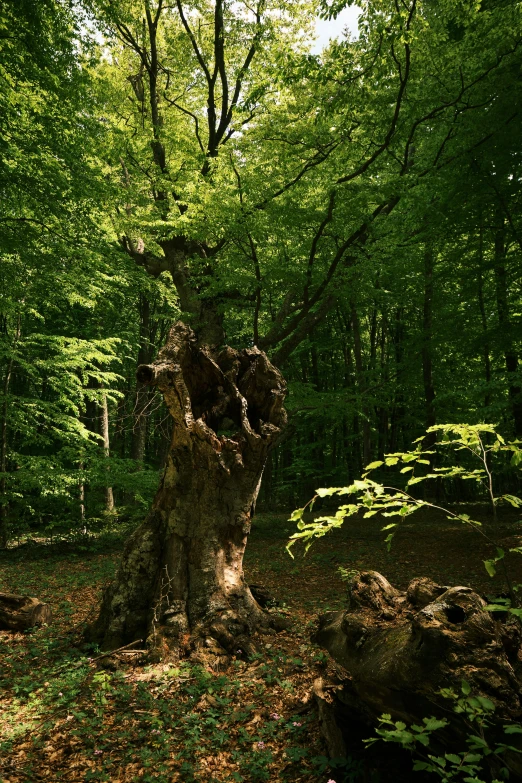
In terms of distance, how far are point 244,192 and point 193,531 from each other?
6.34 metres

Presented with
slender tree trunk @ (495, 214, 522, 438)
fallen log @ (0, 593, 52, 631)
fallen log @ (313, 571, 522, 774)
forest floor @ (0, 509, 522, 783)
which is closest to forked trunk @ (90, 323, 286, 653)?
forest floor @ (0, 509, 522, 783)

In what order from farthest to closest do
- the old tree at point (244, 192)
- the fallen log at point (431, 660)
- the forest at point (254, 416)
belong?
the old tree at point (244, 192), the forest at point (254, 416), the fallen log at point (431, 660)

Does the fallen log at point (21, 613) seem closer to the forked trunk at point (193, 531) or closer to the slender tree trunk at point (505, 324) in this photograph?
the forked trunk at point (193, 531)

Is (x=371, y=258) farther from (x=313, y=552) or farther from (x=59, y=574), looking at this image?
(x=59, y=574)

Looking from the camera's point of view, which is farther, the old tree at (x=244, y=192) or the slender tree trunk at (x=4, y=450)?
the slender tree trunk at (x=4, y=450)

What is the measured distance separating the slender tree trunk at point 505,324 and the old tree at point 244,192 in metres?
1.53

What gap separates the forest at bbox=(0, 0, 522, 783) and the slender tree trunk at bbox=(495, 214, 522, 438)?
0.10m

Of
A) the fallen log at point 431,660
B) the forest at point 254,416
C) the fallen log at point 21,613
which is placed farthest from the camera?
the fallen log at point 21,613

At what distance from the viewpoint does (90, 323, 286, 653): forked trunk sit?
4.97 metres

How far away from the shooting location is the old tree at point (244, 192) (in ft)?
17.1

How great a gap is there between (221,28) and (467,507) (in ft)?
49.4

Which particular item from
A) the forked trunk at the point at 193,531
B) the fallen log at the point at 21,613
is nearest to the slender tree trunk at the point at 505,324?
the forked trunk at the point at 193,531

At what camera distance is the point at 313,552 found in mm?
10195

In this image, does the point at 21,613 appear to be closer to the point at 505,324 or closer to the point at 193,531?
the point at 193,531
